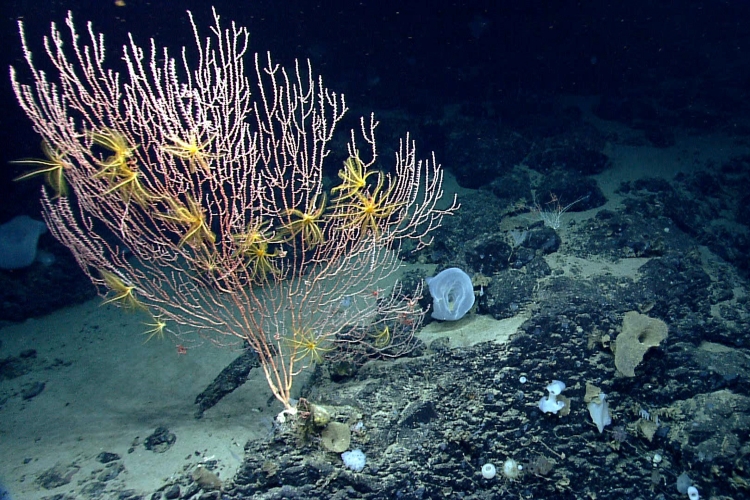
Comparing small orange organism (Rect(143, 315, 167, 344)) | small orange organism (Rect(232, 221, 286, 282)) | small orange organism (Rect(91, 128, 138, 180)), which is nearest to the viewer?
small orange organism (Rect(91, 128, 138, 180))

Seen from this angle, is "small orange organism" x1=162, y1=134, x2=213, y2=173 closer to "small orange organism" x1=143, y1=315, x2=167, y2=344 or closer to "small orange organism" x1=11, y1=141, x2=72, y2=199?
"small orange organism" x1=11, y1=141, x2=72, y2=199

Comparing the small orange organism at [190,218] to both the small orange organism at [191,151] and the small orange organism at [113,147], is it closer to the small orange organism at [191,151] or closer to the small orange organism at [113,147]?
the small orange organism at [191,151]

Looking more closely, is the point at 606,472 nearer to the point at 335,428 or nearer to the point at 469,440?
the point at 469,440

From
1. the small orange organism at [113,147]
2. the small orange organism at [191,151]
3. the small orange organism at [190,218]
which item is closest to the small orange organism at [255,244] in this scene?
the small orange organism at [190,218]

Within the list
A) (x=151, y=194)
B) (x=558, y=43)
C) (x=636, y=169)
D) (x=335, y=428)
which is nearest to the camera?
(x=151, y=194)

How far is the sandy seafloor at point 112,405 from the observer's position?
3934 mm

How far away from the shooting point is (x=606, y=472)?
3311mm

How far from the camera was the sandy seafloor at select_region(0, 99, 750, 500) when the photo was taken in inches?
155

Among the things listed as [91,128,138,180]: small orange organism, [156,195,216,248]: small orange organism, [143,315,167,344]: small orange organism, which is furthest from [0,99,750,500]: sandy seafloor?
[91,128,138,180]: small orange organism

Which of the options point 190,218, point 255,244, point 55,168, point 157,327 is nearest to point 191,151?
point 190,218

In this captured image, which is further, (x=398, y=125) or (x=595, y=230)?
(x=398, y=125)

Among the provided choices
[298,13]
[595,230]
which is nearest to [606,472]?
[595,230]

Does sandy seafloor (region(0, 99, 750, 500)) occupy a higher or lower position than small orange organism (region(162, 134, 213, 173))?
lower

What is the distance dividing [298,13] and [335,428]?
48.7 feet
